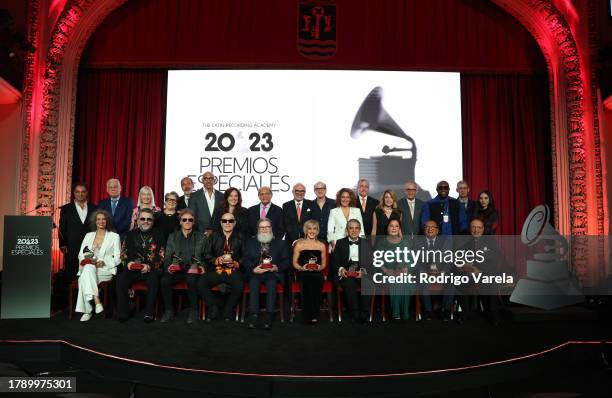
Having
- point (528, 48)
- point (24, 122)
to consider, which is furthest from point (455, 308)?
point (24, 122)

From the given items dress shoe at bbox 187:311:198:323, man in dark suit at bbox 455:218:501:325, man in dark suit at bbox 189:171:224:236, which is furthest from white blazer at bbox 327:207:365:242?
dress shoe at bbox 187:311:198:323

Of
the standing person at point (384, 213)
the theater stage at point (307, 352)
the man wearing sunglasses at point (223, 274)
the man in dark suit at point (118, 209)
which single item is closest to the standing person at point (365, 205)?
the standing person at point (384, 213)

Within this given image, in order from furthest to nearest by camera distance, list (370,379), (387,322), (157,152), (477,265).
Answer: (157,152) → (477,265) → (387,322) → (370,379)

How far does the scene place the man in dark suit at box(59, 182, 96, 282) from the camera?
17.4 feet

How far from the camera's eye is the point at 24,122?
6559 mm

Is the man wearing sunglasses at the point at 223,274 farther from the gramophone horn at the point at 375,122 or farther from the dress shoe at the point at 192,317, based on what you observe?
the gramophone horn at the point at 375,122

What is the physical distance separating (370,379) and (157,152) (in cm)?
474

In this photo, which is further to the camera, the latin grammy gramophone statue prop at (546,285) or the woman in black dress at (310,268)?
the latin grammy gramophone statue prop at (546,285)

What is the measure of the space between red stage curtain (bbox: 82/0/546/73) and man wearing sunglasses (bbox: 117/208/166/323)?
9.07 ft

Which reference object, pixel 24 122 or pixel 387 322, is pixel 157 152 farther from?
pixel 387 322

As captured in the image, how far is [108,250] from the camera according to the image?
498cm

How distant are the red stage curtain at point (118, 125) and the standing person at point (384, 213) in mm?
3124

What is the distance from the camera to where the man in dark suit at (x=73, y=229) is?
5316 mm

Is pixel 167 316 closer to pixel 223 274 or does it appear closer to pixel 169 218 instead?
pixel 223 274
